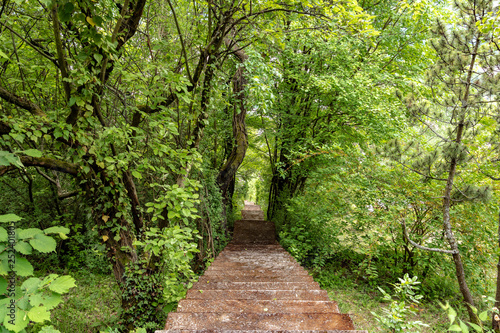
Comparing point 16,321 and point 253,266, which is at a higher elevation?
point 16,321

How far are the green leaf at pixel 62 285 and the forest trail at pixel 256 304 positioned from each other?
3.42 feet

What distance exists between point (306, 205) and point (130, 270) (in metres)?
4.34

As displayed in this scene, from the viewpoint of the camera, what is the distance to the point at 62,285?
3.95ft

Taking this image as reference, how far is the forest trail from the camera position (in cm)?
222

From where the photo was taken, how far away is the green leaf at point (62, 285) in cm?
118

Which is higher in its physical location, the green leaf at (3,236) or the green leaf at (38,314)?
the green leaf at (3,236)

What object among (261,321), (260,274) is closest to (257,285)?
(260,274)

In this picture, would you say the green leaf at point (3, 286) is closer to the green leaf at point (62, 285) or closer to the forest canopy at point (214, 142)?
the forest canopy at point (214, 142)

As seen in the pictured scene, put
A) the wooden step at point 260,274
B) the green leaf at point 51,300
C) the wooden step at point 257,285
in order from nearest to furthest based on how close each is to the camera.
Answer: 1. the green leaf at point 51,300
2. the wooden step at point 257,285
3. the wooden step at point 260,274

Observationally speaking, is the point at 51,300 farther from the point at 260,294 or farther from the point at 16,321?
the point at 260,294

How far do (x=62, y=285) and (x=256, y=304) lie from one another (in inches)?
77.9

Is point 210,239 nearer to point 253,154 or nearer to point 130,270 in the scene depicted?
point 130,270

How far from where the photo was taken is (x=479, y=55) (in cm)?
366

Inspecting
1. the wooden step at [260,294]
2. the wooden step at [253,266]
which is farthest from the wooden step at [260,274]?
the wooden step at [260,294]
